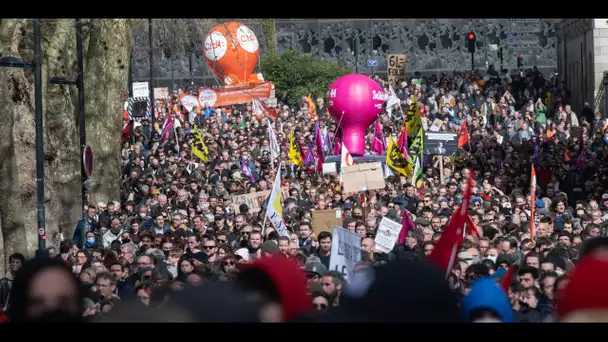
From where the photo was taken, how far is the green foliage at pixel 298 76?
49.0 meters

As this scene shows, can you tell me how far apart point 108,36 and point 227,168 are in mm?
5037

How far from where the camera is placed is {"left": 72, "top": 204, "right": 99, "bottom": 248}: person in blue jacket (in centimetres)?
1816

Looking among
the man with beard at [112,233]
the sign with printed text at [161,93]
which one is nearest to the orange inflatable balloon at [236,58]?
the sign with printed text at [161,93]

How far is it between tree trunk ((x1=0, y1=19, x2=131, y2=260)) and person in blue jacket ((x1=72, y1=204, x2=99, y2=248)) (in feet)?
0.76

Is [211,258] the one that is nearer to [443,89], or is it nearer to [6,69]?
[6,69]

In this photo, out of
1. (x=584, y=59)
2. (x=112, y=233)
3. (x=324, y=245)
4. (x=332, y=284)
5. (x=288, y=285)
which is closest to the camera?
(x=288, y=285)

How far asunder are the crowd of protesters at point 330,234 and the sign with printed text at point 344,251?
0.15 metres

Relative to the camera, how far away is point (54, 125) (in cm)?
2138

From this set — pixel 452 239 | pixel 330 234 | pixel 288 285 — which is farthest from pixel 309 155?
pixel 288 285

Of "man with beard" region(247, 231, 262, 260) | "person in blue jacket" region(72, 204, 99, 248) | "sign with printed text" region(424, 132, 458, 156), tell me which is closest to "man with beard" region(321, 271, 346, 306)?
"man with beard" region(247, 231, 262, 260)

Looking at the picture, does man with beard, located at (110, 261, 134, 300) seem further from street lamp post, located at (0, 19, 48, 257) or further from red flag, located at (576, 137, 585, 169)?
red flag, located at (576, 137, 585, 169)

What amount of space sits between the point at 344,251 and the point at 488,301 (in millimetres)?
6607

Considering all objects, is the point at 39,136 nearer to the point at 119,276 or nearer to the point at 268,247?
the point at 119,276
